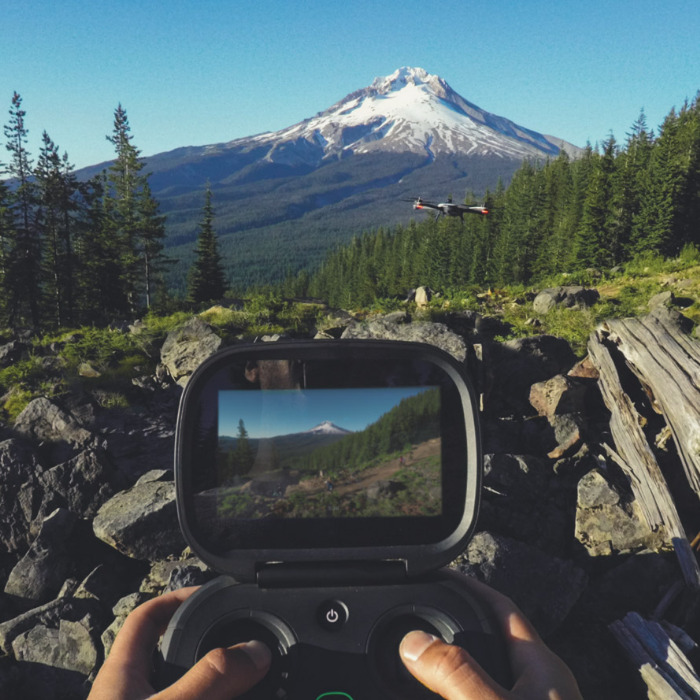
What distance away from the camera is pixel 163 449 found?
8.52 metres

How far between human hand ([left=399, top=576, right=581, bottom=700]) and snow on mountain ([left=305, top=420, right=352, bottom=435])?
1.95 ft

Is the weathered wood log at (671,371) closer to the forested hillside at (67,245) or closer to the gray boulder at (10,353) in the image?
the gray boulder at (10,353)

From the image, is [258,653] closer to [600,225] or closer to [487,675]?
[487,675]

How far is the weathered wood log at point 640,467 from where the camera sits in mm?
5277

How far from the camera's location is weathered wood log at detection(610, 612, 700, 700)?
3.82m

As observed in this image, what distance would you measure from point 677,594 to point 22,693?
5.89m

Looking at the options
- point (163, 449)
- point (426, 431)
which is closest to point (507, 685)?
point (426, 431)

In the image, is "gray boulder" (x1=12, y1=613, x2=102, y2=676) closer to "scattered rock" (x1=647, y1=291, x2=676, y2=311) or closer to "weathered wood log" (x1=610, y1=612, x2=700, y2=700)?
"weathered wood log" (x1=610, y1=612, x2=700, y2=700)

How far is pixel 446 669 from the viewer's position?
1.39m

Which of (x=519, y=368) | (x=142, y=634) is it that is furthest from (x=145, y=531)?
(x=519, y=368)

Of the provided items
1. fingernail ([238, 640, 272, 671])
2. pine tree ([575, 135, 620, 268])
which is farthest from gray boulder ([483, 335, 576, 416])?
pine tree ([575, 135, 620, 268])

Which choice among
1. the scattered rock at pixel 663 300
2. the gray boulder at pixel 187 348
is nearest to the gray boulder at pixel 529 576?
the gray boulder at pixel 187 348

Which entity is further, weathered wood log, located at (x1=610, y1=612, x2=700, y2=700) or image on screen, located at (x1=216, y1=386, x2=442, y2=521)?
weathered wood log, located at (x1=610, y1=612, x2=700, y2=700)

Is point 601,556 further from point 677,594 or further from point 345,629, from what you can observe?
point 345,629
